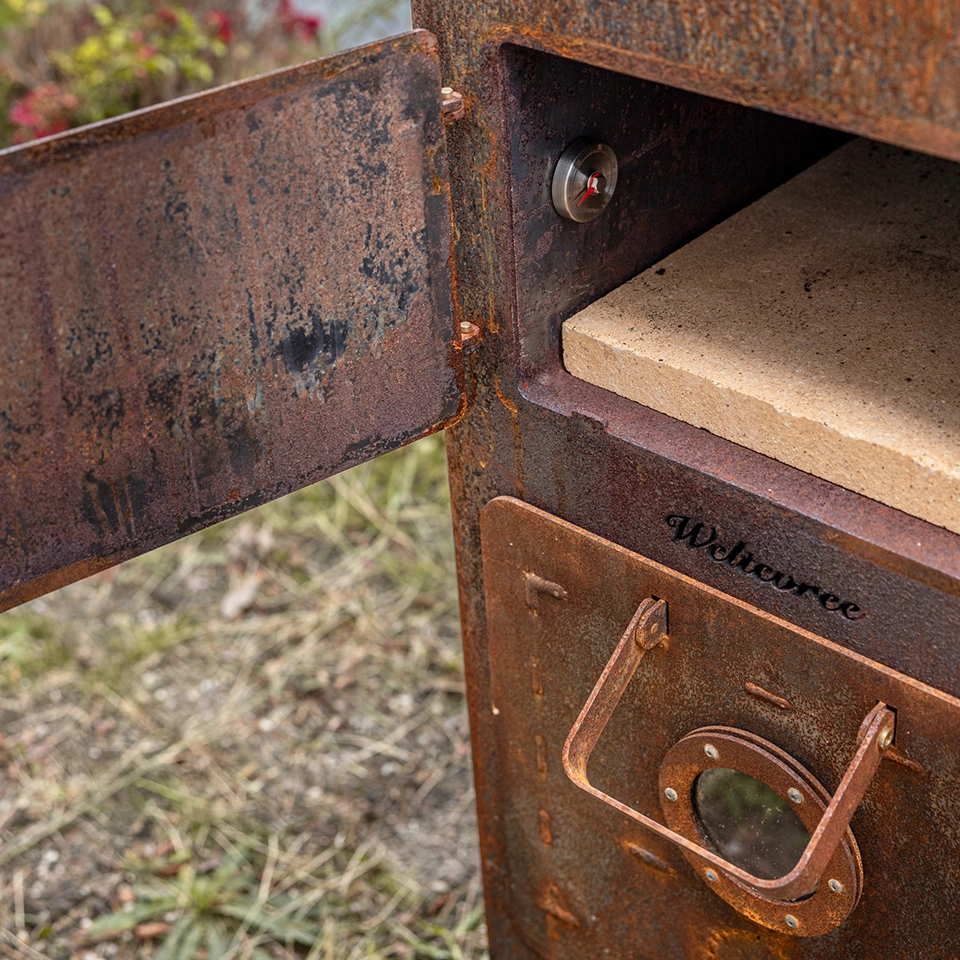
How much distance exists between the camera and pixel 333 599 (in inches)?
113

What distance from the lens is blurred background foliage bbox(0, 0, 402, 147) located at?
371 centimetres

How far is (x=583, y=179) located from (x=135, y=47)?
2.98 m

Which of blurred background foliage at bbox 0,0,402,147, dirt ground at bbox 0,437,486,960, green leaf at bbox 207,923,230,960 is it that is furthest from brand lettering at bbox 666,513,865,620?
blurred background foliage at bbox 0,0,402,147

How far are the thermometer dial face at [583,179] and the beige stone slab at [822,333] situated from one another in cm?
11

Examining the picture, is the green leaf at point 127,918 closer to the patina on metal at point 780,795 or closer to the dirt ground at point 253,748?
the dirt ground at point 253,748

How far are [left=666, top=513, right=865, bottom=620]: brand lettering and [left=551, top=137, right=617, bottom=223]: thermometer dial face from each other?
0.30 meters

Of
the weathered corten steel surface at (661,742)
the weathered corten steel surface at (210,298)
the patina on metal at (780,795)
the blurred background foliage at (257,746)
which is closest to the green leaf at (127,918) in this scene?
the blurred background foliage at (257,746)

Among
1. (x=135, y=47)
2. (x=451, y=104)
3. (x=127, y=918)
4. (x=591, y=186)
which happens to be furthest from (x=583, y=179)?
(x=135, y=47)

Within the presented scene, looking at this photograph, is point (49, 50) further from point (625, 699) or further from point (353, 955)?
point (625, 699)

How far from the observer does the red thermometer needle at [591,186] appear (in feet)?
3.81

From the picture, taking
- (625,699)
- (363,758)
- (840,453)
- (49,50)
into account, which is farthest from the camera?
(49,50)

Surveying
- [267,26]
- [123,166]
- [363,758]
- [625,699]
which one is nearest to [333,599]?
[363,758]

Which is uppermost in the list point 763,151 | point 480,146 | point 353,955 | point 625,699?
point 480,146

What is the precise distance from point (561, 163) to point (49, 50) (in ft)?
11.5
